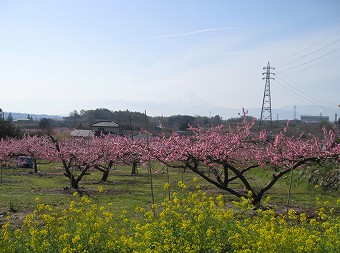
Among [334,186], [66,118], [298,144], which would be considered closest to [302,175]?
[334,186]

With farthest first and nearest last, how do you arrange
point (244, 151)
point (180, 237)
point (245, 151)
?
point (245, 151) → point (244, 151) → point (180, 237)

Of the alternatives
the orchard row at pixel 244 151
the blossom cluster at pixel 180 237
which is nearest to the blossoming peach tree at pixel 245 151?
the orchard row at pixel 244 151

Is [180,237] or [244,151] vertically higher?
[244,151]

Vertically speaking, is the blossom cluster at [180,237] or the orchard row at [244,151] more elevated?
the orchard row at [244,151]

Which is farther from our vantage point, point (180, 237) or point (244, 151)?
point (244, 151)

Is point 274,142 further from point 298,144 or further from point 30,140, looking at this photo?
point 30,140

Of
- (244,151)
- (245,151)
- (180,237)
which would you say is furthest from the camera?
(245,151)

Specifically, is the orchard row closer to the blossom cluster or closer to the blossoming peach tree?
the blossoming peach tree

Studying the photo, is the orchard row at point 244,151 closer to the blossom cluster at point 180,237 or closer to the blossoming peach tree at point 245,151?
the blossoming peach tree at point 245,151

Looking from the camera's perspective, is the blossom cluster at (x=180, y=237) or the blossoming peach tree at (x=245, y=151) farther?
the blossoming peach tree at (x=245, y=151)

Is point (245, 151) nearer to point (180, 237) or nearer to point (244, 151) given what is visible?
point (244, 151)

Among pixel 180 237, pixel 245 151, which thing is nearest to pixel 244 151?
pixel 245 151

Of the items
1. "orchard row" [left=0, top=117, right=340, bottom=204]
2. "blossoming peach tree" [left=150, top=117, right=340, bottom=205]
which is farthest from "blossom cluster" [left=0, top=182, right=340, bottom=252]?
"blossoming peach tree" [left=150, top=117, right=340, bottom=205]

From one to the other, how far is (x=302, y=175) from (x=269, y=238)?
20436 millimetres
